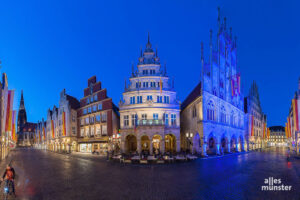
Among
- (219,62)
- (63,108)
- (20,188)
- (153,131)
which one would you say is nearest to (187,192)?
(20,188)

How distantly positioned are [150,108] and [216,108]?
1484 centimetres

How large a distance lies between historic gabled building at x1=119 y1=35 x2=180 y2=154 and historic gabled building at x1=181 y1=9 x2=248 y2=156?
15.7 feet

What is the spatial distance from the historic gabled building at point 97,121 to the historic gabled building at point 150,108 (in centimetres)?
719

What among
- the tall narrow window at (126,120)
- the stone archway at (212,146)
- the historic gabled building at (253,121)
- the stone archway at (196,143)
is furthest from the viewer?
the historic gabled building at (253,121)

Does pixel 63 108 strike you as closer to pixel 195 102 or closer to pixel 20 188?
pixel 195 102

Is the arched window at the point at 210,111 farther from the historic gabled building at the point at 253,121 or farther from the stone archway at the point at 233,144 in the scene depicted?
the historic gabled building at the point at 253,121

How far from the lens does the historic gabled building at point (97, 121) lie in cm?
5178

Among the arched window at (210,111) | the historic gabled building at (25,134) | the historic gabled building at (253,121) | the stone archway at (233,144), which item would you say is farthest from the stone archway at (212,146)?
the historic gabled building at (25,134)

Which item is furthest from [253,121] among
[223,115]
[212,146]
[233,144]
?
[212,146]

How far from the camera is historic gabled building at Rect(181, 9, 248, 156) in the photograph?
4200 centimetres

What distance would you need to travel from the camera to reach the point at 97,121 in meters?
55.3

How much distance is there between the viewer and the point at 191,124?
48.1m

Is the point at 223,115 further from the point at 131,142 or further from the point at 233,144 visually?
the point at 131,142

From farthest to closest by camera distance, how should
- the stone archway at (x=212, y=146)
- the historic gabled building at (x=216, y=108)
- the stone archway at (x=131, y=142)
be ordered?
the stone archway at (x=131, y=142) → the stone archway at (x=212, y=146) → the historic gabled building at (x=216, y=108)
